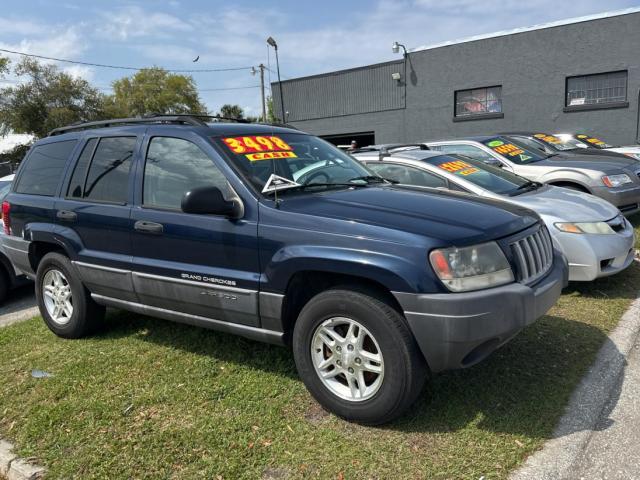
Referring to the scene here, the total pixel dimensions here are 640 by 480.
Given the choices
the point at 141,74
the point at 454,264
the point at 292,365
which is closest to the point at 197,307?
the point at 292,365

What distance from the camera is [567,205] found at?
17.6 feet

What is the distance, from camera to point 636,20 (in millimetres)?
16453

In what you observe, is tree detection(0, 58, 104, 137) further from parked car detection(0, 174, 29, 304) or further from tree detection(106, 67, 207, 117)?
parked car detection(0, 174, 29, 304)

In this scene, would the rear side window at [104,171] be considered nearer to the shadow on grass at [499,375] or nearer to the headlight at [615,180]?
the shadow on grass at [499,375]

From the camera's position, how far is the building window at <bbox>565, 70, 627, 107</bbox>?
56.6 feet

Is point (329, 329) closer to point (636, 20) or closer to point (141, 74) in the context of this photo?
point (636, 20)

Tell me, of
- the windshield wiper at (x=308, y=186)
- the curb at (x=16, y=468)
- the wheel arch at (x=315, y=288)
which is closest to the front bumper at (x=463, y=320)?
the wheel arch at (x=315, y=288)

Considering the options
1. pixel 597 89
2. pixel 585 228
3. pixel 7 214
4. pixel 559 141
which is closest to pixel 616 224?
pixel 585 228

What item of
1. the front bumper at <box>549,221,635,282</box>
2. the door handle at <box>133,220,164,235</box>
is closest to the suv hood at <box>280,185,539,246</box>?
the door handle at <box>133,220,164,235</box>

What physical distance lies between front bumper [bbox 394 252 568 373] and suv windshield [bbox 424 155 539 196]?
123 inches

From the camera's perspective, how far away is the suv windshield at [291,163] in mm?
3553

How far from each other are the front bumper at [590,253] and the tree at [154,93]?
48.5 m

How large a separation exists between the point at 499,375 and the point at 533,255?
0.87 meters

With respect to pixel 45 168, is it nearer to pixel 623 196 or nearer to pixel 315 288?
pixel 315 288
